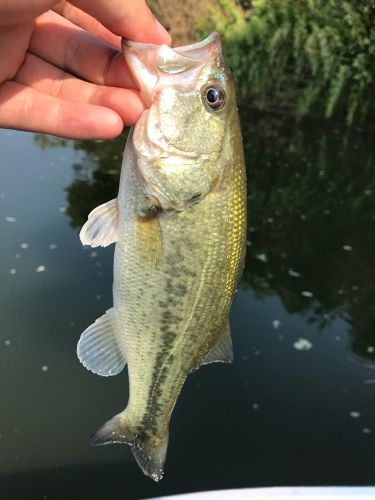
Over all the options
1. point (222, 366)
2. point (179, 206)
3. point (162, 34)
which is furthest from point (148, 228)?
point (222, 366)

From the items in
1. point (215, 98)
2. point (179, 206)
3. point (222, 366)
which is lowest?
point (222, 366)

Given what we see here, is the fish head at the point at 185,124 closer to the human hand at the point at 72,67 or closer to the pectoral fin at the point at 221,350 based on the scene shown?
the human hand at the point at 72,67

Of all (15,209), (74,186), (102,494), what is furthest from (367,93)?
(102,494)

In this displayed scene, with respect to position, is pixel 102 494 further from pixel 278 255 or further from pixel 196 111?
pixel 278 255

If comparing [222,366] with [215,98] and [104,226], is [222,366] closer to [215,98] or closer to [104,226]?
[104,226]

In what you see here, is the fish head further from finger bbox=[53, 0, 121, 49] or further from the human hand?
finger bbox=[53, 0, 121, 49]

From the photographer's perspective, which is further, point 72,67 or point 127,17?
point 72,67

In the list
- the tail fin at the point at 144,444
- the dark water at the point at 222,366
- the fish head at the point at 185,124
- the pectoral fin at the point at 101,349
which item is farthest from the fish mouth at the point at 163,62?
the dark water at the point at 222,366
